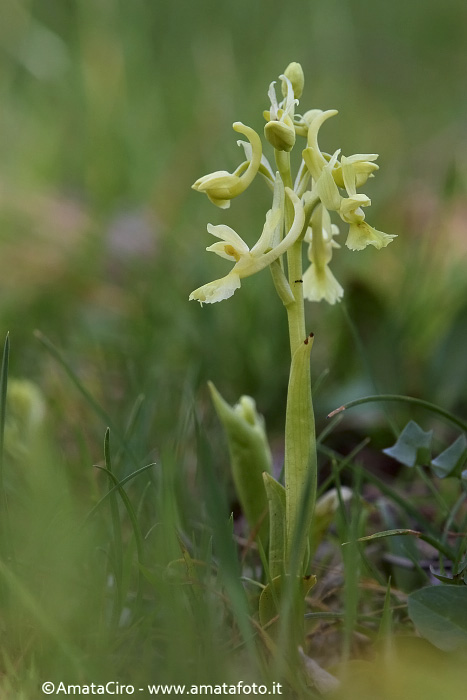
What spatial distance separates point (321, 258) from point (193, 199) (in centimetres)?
201

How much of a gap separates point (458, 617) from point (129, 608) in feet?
1.40

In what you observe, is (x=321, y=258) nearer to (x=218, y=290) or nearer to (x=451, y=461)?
(x=218, y=290)

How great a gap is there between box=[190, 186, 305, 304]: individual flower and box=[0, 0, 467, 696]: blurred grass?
202 millimetres

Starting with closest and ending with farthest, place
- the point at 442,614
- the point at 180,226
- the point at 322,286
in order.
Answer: the point at 442,614 < the point at 322,286 < the point at 180,226

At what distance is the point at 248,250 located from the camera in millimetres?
908

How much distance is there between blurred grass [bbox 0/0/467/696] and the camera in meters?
1.54

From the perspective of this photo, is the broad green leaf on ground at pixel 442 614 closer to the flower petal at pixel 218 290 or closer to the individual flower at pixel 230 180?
the flower petal at pixel 218 290

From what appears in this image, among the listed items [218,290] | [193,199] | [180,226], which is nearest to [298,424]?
[218,290]

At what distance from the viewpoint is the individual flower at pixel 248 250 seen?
0.89 meters

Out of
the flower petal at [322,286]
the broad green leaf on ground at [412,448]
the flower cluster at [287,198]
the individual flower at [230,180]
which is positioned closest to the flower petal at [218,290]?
the flower cluster at [287,198]

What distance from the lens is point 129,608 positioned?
3.24 feet

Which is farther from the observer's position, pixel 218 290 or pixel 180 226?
pixel 180 226

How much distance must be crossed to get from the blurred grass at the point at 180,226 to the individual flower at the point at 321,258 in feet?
0.81

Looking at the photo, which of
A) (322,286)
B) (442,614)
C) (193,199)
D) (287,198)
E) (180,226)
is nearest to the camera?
(442,614)
